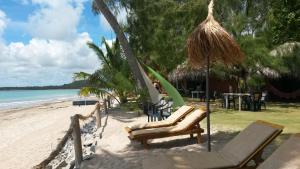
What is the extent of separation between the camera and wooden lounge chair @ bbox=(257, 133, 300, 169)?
3955 mm

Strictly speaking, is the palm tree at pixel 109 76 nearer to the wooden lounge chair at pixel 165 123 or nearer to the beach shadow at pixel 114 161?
the wooden lounge chair at pixel 165 123

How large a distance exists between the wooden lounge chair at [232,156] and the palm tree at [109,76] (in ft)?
38.8

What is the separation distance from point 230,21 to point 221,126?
387 inches

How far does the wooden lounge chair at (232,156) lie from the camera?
5.05 meters

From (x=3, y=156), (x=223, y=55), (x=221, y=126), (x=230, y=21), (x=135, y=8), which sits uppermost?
(x=135, y=8)

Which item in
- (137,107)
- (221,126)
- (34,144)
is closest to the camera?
(221,126)

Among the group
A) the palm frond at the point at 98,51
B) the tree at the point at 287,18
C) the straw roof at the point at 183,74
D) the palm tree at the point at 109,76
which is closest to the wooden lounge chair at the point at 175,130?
the tree at the point at 287,18

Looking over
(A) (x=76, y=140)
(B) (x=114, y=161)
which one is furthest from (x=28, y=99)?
(B) (x=114, y=161)

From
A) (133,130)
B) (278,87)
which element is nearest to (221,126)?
(133,130)

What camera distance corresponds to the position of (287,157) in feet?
13.5

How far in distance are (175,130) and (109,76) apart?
423 inches

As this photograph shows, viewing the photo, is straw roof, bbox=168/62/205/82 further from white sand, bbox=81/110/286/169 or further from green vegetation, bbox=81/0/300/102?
white sand, bbox=81/110/286/169

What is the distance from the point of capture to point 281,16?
11.4 metres

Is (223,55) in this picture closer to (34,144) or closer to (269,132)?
(269,132)
